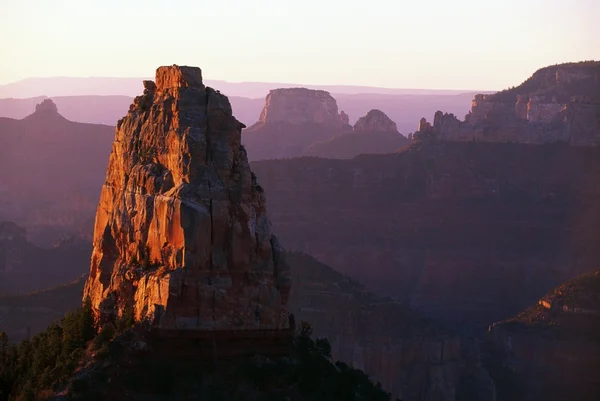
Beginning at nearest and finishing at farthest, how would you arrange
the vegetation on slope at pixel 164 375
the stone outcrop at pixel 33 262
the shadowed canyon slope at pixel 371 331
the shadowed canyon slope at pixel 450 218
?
the vegetation on slope at pixel 164 375, the shadowed canyon slope at pixel 371 331, the stone outcrop at pixel 33 262, the shadowed canyon slope at pixel 450 218

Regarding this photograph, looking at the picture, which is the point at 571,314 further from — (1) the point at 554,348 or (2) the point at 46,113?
(2) the point at 46,113

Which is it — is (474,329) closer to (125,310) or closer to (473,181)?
(473,181)

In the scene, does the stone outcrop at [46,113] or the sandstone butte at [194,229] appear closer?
the sandstone butte at [194,229]

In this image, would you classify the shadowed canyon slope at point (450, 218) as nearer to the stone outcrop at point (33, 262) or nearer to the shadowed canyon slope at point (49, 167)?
the stone outcrop at point (33, 262)

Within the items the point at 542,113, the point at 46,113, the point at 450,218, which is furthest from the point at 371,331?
the point at 46,113

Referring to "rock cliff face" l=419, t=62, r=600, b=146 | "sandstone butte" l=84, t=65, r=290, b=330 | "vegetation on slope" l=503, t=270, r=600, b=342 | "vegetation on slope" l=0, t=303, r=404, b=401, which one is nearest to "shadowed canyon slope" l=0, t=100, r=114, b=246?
"rock cliff face" l=419, t=62, r=600, b=146

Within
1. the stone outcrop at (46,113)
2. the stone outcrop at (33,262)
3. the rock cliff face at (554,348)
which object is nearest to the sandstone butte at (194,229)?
the rock cliff face at (554,348)

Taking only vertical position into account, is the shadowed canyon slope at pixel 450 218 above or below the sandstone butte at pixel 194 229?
below
